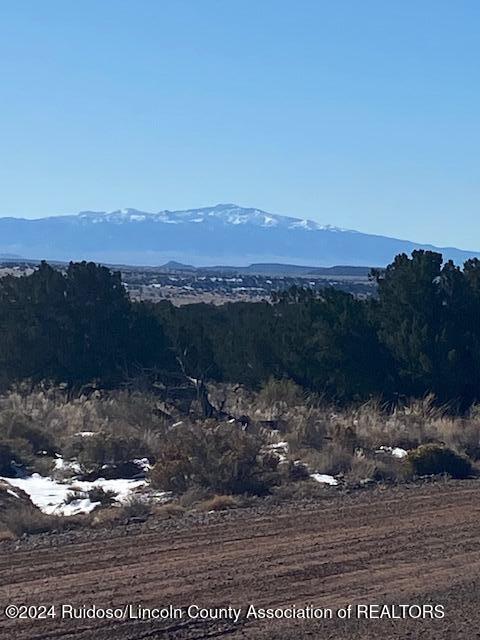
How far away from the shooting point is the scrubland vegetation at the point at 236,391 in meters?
14.9

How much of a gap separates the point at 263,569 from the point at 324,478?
19.4 feet

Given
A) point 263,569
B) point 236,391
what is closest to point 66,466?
point 263,569

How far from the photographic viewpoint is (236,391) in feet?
84.4

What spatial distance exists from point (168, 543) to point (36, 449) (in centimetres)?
675

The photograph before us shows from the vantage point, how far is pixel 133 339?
87.3ft

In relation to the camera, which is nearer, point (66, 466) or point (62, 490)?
point (62, 490)

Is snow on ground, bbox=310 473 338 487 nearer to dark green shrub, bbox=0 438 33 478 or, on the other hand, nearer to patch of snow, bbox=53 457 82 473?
patch of snow, bbox=53 457 82 473

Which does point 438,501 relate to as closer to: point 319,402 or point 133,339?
point 319,402

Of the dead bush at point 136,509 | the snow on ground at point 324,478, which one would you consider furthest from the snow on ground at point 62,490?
the snow on ground at point 324,478

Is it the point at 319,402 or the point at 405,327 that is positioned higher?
the point at 405,327

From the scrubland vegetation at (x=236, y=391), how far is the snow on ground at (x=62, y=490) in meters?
0.13

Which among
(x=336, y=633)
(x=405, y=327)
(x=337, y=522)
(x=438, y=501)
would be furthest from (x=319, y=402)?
(x=336, y=633)

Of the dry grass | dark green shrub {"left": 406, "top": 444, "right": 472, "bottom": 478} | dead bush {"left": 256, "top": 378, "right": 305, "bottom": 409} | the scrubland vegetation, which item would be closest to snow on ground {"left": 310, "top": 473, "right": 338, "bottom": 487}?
the scrubland vegetation

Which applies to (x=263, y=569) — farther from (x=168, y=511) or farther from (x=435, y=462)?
(x=435, y=462)
